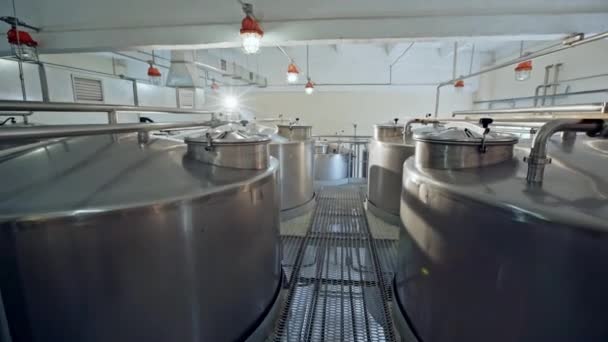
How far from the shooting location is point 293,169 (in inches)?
128

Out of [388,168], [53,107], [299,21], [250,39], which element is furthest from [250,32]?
[388,168]

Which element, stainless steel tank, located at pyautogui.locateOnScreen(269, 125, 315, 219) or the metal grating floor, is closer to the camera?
the metal grating floor

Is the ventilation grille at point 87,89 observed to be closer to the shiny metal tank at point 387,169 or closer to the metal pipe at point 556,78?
the shiny metal tank at point 387,169

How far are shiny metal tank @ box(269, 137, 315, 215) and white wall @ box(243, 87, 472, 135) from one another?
4.43 meters

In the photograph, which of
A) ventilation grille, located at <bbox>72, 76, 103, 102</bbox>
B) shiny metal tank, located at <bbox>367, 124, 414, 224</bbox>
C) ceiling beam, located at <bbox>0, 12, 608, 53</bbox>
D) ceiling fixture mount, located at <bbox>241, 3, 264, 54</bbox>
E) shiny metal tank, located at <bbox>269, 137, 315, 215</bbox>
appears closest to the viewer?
ceiling fixture mount, located at <bbox>241, 3, 264, 54</bbox>

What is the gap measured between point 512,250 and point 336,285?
1285 millimetres

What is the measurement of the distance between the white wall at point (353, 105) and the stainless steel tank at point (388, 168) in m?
4.34

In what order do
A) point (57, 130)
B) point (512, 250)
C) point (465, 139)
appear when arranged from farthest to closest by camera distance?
point (465, 139), point (512, 250), point (57, 130)

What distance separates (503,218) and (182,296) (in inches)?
48.0

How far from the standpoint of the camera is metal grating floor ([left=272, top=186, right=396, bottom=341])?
157 centimetres

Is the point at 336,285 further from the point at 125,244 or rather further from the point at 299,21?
the point at 299,21

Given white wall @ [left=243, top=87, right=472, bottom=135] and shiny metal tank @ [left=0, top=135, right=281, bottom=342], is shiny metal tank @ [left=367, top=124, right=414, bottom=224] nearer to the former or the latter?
shiny metal tank @ [left=0, top=135, right=281, bottom=342]

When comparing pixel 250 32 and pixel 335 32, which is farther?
pixel 335 32

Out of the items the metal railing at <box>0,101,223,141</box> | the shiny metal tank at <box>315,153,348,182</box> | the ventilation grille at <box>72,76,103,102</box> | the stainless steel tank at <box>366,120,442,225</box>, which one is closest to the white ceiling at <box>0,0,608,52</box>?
the ventilation grille at <box>72,76,103,102</box>
